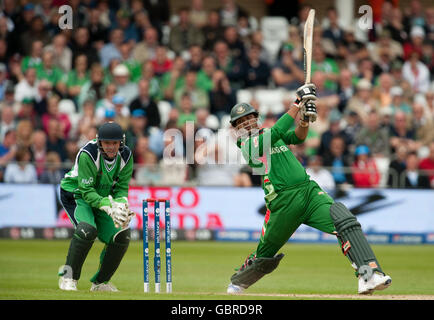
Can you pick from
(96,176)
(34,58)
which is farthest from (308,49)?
(34,58)

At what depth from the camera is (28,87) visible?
826 inches

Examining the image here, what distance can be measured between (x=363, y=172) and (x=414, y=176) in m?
1.18

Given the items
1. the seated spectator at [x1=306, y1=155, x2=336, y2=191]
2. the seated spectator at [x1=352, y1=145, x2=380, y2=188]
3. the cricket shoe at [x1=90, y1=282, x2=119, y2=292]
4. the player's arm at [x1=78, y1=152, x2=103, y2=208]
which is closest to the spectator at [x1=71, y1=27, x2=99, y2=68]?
the seated spectator at [x1=306, y1=155, x2=336, y2=191]

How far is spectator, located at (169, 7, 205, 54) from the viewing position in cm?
2256

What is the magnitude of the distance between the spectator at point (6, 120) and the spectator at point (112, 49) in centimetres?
287

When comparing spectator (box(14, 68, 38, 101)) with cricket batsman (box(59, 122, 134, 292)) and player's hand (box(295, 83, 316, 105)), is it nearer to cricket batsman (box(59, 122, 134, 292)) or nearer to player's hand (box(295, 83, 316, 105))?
cricket batsman (box(59, 122, 134, 292))

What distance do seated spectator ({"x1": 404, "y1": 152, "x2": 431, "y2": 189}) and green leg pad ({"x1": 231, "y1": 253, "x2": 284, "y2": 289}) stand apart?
30.7ft

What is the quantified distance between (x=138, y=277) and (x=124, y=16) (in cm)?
1113

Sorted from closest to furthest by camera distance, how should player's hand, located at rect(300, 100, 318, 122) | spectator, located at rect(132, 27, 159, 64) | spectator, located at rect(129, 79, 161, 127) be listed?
player's hand, located at rect(300, 100, 318, 122)
spectator, located at rect(129, 79, 161, 127)
spectator, located at rect(132, 27, 159, 64)

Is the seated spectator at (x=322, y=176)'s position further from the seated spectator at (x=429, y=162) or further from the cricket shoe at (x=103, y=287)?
the cricket shoe at (x=103, y=287)

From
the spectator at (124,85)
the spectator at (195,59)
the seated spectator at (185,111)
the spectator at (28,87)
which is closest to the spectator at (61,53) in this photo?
the spectator at (28,87)

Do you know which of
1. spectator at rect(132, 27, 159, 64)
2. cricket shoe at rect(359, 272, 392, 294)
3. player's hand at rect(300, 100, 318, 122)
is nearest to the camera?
cricket shoe at rect(359, 272, 392, 294)

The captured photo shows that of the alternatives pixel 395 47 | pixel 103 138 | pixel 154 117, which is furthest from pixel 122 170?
pixel 395 47

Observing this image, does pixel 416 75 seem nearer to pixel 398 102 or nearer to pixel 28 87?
pixel 398 102
